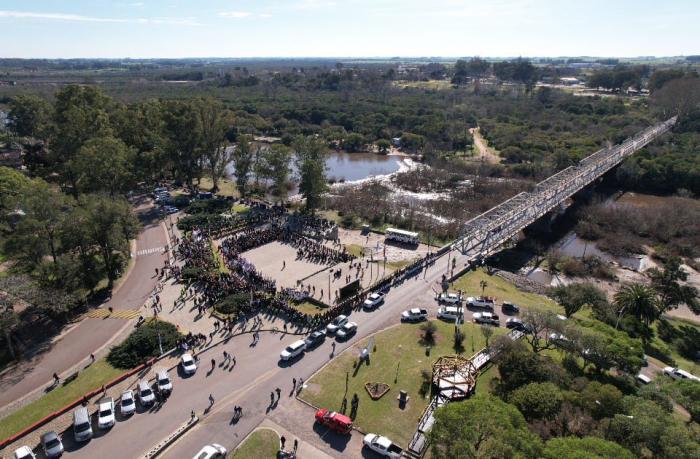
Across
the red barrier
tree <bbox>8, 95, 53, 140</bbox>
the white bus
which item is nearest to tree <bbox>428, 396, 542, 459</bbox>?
the red barrier

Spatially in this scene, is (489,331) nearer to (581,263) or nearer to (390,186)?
(581,263)

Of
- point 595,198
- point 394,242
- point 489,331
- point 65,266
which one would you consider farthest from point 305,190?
point 595,198

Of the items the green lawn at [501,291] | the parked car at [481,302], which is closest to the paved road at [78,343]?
the parked car at [481,302]

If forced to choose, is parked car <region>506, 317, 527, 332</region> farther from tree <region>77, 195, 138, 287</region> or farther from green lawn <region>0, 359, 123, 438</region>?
tree <region>77, 195, 138, 287</region>

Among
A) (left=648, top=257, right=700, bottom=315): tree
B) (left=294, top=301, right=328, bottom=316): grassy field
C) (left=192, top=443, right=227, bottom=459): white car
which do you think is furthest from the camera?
(left=648, top=257, right=700, bottom=315): tree

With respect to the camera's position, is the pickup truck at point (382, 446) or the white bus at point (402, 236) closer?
the pickup truck at point (382, 446)

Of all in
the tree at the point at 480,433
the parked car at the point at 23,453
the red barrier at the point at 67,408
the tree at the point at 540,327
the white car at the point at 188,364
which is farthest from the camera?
the white car at the point at 188,364

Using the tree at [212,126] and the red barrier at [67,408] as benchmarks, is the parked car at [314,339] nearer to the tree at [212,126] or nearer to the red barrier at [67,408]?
the red barrier at [67,408]

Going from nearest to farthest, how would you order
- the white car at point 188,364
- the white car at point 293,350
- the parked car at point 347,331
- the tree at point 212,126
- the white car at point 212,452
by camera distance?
the white car at point 212,452 < the white car at point 188,364 < the white car at point 293,350 < the parked car at point 347,331 < the tree at point 212,126
